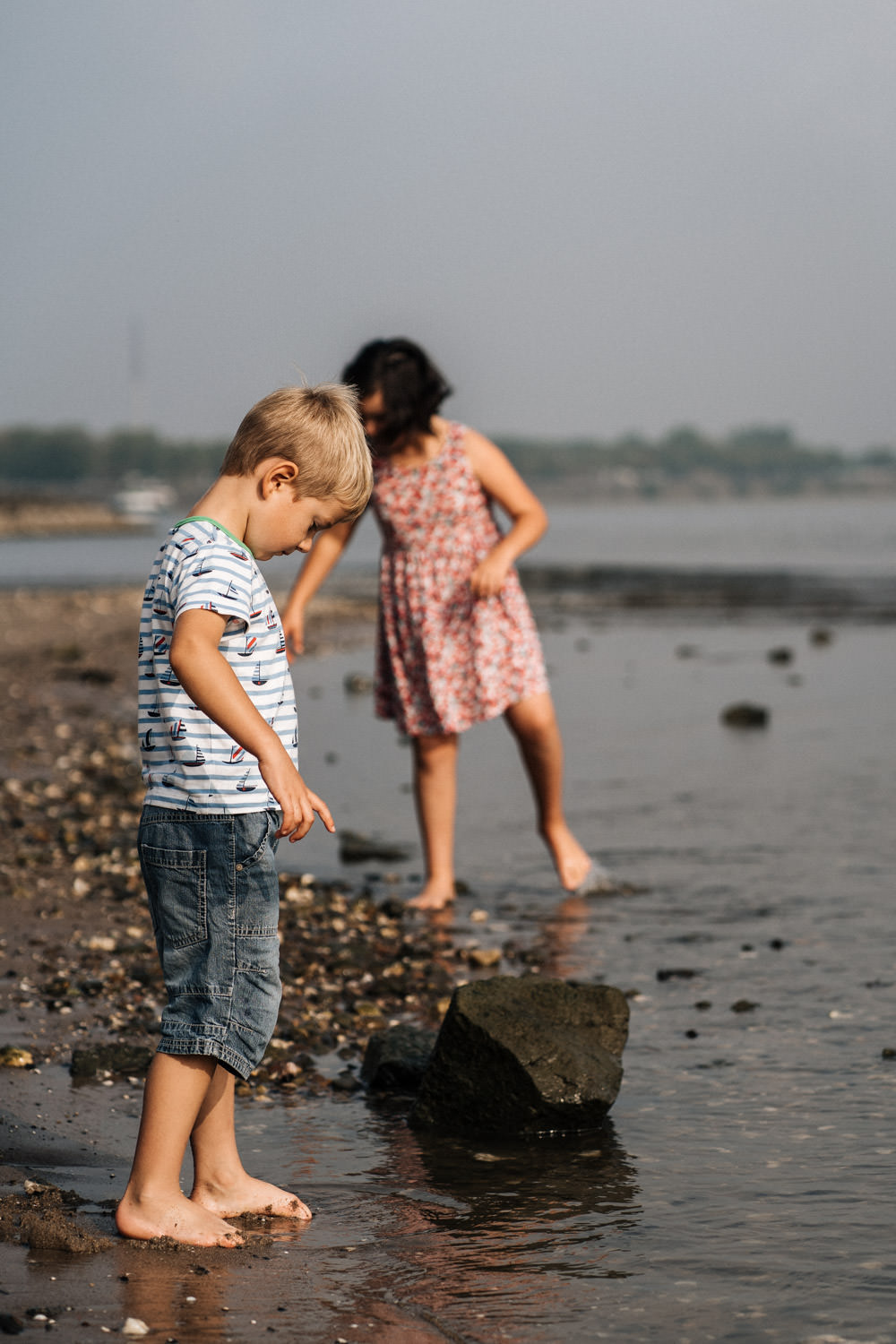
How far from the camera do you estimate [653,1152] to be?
3.98 meters

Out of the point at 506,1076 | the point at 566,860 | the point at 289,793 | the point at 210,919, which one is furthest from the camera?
the point at 566,860

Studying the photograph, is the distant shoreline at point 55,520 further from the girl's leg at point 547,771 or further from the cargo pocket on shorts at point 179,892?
the cargo pocket on shorts at point 179,892

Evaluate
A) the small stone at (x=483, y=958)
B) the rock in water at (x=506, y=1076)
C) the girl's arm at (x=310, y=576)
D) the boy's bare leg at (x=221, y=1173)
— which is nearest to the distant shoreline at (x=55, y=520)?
the girl's arm at (x=310, y=576)

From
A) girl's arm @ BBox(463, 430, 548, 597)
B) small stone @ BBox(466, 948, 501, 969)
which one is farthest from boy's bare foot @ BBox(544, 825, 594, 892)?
girl's arm @ BBox(463, 430, 548, 597)

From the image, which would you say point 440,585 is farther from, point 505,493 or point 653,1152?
point 653,1152

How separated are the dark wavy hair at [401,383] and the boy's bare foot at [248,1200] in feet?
11.5

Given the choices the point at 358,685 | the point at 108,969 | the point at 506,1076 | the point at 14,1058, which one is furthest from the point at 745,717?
the point at 14,1058

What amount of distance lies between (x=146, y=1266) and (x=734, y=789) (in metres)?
6.93

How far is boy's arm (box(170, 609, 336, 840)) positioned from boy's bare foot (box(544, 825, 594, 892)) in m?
3.86

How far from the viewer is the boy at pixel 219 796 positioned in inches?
125

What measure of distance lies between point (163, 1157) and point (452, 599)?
3640mm

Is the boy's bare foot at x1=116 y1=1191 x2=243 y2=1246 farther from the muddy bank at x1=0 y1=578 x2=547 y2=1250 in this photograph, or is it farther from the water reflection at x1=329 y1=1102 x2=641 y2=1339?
the water reflection at x1=329 y1=1102 x2=641 y2=1339

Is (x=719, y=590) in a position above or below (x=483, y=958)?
below

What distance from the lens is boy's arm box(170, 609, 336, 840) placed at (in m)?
2.98
